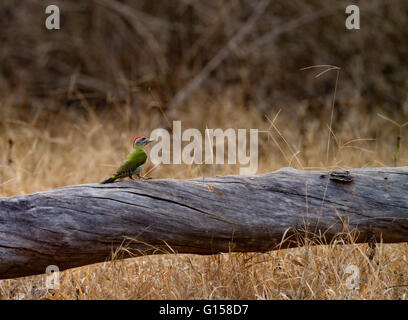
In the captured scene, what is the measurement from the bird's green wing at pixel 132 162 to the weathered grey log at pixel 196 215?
6 cm

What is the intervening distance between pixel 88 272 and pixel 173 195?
754 millimetres

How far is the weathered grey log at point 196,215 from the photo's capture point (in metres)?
2.47

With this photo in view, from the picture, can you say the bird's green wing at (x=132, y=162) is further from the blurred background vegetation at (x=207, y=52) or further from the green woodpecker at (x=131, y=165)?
the blurred background vegetation at (x=207, y=52)

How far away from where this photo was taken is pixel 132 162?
106 inches

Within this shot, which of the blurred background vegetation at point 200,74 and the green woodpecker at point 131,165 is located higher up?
the blurred background vegetation at point 200,74

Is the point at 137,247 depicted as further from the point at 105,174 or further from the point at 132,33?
the point at 132,33

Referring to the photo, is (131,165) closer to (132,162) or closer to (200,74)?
(132,162)

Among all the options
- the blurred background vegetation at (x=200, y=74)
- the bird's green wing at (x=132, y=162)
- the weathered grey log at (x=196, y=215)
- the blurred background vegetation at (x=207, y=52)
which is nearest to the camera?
the weathered grey log at (x=196, y=215)

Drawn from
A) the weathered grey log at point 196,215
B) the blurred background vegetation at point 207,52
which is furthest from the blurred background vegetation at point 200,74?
the weathered grey log at point 196,215

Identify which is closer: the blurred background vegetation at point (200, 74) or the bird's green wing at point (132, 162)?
the bird's green wing at point (132, 162)

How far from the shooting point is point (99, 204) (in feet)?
8.38

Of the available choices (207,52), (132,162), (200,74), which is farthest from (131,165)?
(207,52)

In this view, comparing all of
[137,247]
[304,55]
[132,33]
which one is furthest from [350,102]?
[137,247]

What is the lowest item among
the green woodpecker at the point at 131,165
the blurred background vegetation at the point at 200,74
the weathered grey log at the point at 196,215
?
the weathered grey log at the point at 196,215
